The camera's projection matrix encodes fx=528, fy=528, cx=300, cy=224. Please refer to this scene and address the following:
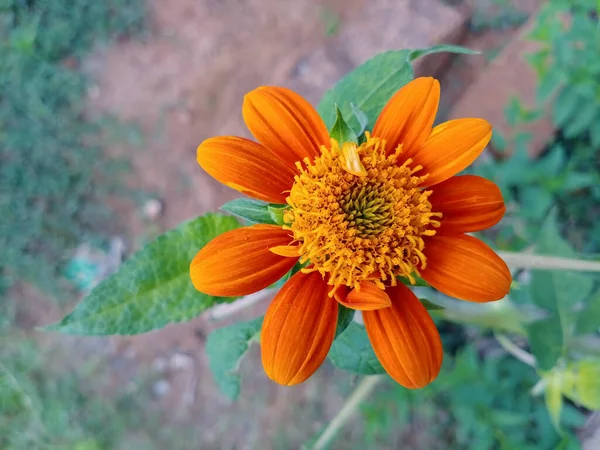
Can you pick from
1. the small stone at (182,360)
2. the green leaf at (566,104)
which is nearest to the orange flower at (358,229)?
the green leaf at (566,104)

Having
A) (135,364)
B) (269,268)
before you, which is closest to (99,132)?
(135,364)

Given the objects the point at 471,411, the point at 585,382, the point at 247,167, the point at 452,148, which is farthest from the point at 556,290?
the point at 247,167

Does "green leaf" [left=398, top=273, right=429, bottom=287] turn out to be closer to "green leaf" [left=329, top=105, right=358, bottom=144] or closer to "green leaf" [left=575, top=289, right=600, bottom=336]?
"green leaf" [left=329, top=105, right=358, bottom=144]

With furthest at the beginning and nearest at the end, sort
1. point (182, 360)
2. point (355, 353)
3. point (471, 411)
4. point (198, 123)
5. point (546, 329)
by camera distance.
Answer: point (198, 123) → point (182, 360) → point (471, 411) → point (546, 329) → point (355, 353)

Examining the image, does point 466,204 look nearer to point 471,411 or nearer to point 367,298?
point 367,298

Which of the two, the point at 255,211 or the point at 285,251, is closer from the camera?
the point at 285,251

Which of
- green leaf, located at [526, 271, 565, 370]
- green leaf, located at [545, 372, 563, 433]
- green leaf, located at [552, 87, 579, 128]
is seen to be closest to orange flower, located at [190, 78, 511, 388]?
green leaf, located at [526, 271, 565, 370]
